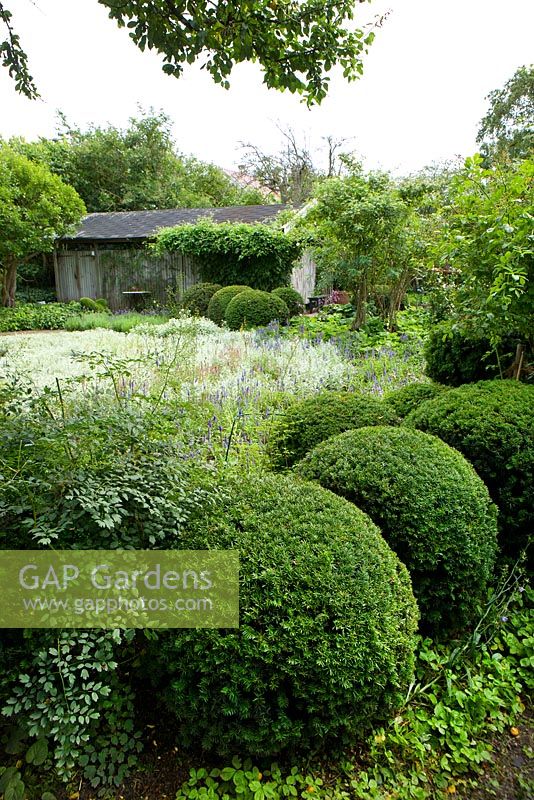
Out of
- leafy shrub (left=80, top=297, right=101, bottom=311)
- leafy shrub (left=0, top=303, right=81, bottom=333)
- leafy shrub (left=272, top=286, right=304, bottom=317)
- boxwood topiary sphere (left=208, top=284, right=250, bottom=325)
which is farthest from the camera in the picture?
leafy shrub (left=80, top=297, right=101, bottom=311)

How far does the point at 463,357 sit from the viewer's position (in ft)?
12.6

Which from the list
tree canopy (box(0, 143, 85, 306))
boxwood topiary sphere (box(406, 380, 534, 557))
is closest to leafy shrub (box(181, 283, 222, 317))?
tree canopy (box(0, 143, 85, 306))

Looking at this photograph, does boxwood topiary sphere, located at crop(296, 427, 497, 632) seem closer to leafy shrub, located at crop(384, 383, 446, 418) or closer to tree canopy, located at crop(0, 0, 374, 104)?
leafy shrub, located at crop(384, 383, 446, 418)

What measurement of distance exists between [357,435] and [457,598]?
89 centimetres

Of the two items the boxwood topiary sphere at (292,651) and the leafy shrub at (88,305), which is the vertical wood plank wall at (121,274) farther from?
the boxwood topiary sphere at (292,651)

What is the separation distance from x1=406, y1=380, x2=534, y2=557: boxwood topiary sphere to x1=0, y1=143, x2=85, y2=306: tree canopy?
46.3 feet

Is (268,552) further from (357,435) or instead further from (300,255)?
(300,255)

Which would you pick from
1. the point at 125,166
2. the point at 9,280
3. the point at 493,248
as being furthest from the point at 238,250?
the point at 125,166

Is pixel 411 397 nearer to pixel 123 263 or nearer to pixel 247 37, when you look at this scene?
pixel 247 37

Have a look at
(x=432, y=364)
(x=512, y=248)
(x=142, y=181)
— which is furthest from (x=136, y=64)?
(x=142, y=181)

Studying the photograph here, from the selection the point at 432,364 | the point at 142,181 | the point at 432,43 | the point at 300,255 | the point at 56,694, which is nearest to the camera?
the point at 56,694

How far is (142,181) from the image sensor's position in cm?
2280

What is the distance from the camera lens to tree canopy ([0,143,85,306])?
43.7ft

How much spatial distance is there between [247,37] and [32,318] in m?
12.2
